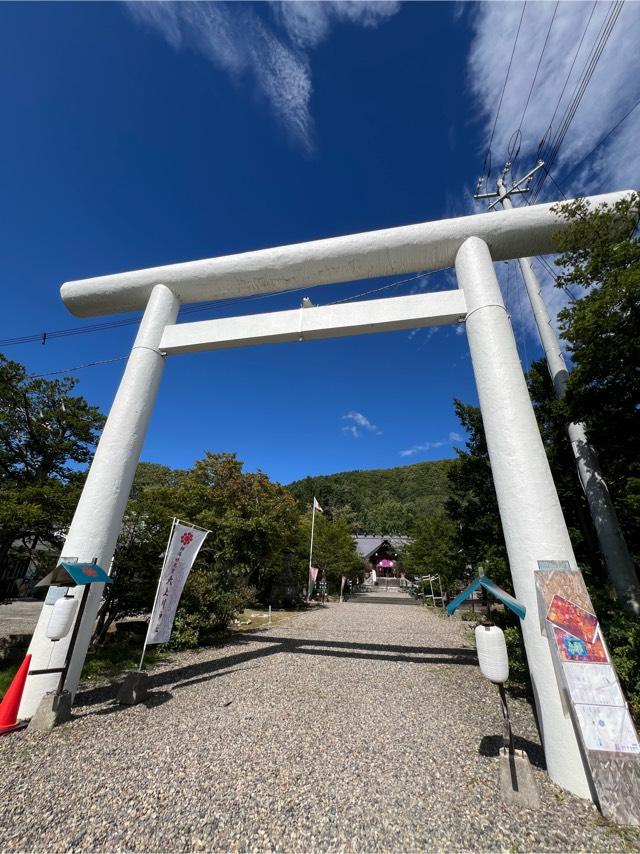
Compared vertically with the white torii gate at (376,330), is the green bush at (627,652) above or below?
below

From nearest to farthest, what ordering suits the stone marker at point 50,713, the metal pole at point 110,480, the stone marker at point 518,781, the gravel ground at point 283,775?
the gravel ground at point 283,775 < the stone marker at point 518,781 < the stone marker at point 50,713 < the metal pole at point 110,480

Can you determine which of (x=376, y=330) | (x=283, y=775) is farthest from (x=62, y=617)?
(x=376, y=330)

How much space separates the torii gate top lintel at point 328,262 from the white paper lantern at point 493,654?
5.14 metres

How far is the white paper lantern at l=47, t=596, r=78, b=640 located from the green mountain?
3394 centimetres

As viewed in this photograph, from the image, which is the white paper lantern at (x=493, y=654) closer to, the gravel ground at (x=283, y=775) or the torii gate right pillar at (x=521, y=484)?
the torii gate right pillar at (x=521, y=484)

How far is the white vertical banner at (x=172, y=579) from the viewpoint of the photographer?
16.2ft

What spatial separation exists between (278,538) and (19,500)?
8923mm

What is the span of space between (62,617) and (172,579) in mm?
1701

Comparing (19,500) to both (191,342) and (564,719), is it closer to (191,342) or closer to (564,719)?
(191,342)

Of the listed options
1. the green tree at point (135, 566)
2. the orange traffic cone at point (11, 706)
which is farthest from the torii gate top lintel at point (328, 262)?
the orange traffic cone at point (11, 706)

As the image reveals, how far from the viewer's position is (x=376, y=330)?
525 centimetres

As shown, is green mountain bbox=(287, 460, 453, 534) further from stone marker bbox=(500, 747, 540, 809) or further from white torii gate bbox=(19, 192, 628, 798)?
stone marker bbox=(500, 747, 540, 809)

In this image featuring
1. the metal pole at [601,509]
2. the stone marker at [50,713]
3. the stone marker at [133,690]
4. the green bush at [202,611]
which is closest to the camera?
the stone marker at [50,713]

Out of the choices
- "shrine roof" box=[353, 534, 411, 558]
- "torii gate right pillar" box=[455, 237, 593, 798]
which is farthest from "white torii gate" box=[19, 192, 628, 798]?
"shrine roof" box=[353, 534, 411, 558]
